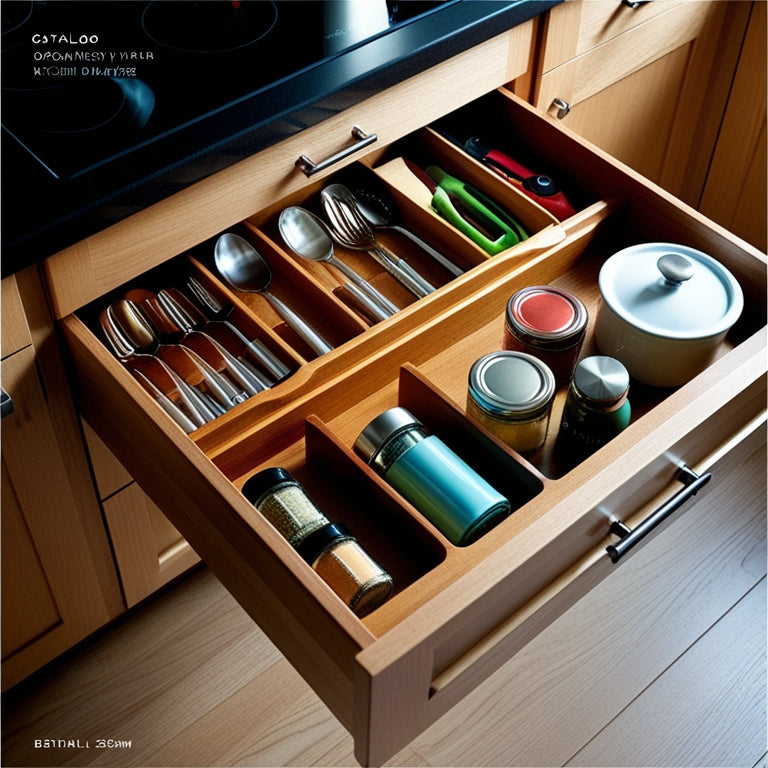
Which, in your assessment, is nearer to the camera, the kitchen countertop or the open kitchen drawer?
the open kitchen drawer

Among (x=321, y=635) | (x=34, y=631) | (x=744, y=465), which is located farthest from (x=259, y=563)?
(x=744, y=465)

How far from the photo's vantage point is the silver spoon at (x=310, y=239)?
3.88 feet

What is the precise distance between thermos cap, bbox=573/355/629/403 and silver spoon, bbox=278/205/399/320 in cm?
29

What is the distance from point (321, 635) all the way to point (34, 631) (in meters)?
0.65

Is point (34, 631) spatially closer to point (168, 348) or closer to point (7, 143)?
point (168, 348)

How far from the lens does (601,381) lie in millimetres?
961

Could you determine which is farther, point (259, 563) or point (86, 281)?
point (86, 281)

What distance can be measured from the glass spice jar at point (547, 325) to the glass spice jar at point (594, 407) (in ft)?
0.16

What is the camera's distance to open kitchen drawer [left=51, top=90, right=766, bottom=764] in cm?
81

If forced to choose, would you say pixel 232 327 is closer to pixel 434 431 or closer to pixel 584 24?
pixel 434 431

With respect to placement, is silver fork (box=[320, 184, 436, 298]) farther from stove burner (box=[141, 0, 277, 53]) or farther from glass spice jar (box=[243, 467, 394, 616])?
glass spice jar (box=[243, 467, 394, 616])

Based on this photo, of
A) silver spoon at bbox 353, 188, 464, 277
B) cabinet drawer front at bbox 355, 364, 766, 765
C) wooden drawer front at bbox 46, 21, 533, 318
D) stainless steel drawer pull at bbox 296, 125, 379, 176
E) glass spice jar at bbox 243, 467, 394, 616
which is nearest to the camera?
cabinet drawer front at bbox 355, 364, 766, 765


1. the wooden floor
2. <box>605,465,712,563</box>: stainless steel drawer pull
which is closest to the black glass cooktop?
<box>605,465,712,563</box>: stainless steel drawer pull

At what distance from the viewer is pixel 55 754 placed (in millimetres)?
1354
